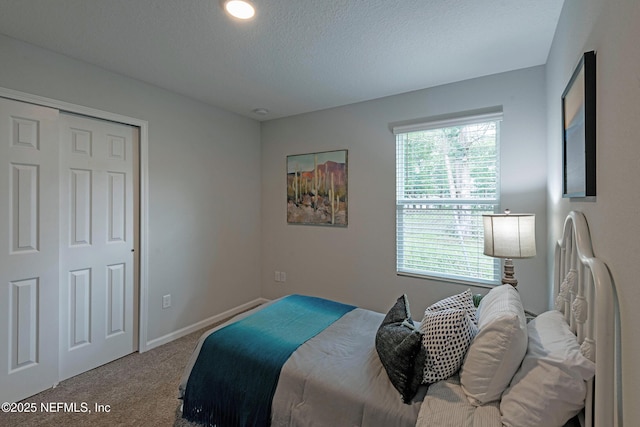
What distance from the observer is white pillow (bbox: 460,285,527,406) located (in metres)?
1.15

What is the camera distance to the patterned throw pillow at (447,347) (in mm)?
1318

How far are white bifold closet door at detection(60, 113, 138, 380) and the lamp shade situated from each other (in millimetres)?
2984

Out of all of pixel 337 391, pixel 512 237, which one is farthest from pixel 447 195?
pixel 337 391

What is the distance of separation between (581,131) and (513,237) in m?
0.95

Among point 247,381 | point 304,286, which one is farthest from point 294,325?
point 304,286

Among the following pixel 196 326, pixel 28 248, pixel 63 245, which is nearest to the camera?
pixel 28 248

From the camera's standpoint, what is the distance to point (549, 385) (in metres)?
0.99

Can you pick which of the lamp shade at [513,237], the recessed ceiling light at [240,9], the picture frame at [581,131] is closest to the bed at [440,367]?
the picture frame at [581,131]

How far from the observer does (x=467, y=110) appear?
106 inches

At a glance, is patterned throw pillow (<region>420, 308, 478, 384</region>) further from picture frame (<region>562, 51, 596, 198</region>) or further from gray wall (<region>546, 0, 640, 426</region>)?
picture frame (<region>562, 51, 596, 198</region>)

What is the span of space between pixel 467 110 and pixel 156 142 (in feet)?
9.51

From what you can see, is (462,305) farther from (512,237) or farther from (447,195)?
(447,195)

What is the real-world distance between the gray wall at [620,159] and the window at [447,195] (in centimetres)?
141

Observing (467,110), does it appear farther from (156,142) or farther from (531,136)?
(156,142)
